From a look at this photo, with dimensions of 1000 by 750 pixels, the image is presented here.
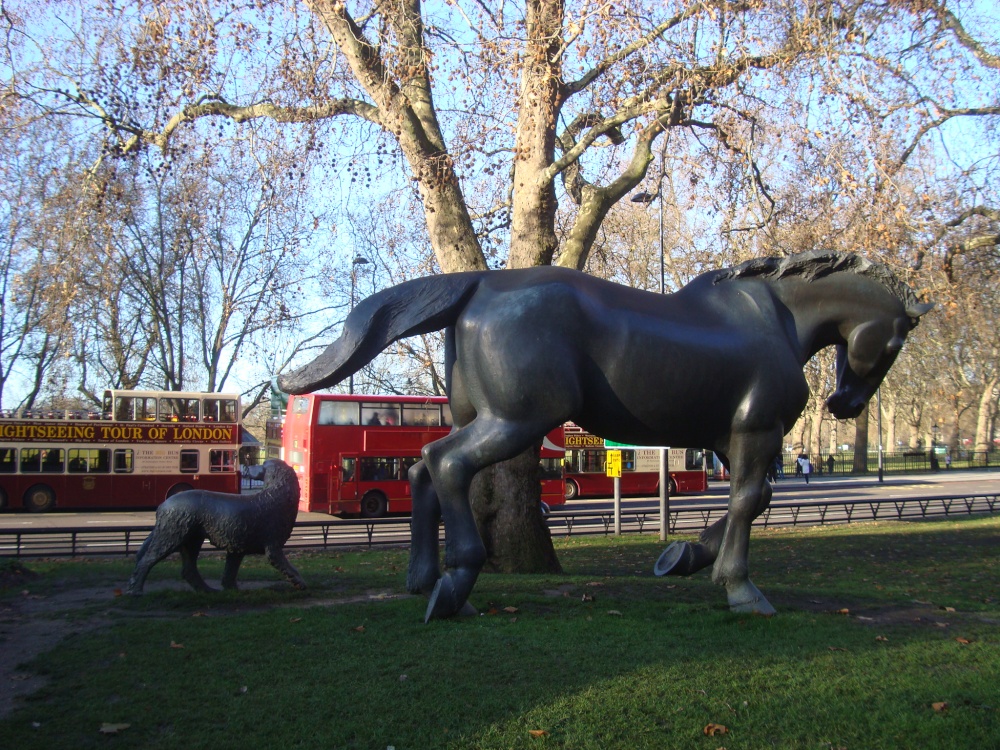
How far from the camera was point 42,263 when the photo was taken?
1238cm

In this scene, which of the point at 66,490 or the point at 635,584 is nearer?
the point at 635,584

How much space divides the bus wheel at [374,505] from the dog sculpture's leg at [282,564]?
1810 centimetres

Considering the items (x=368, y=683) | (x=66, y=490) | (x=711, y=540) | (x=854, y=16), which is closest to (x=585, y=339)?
(x=711, y=540)

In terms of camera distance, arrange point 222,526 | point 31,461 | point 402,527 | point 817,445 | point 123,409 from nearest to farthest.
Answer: point 222,526 → point 402,527 → point 31,461 → point 123,409 → point 817,445

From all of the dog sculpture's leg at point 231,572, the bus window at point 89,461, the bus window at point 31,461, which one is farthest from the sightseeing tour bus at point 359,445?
the dog sculpture's leg at point 231,572

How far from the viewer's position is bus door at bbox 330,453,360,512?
25625mm

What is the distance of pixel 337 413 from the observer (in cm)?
2562

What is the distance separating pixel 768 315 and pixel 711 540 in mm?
1995

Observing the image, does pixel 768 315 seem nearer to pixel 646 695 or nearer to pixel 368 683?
pixel 646 695

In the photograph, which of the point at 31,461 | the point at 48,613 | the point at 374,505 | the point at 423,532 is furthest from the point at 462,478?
the point at 31,461

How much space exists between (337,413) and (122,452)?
22.9 feet

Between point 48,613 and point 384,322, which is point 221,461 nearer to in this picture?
point 48,613

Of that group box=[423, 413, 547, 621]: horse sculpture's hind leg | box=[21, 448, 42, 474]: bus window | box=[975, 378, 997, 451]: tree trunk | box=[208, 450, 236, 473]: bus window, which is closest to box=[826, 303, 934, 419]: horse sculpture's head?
box=[423, 413, 547, 621]: horse sculpture's hind leg

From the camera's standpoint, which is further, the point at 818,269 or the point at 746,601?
the point at 818,269
